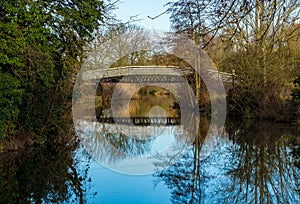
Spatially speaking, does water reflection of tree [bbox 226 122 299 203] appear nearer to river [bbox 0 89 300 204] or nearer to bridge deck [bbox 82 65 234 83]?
river [bbox 0 89 300 204]

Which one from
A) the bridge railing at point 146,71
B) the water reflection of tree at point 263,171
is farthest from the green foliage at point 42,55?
the bridge railing at point 146,71

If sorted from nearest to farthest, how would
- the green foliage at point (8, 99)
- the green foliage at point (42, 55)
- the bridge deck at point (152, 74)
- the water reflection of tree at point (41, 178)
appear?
the water reflection of tree at point (41, 178) < the green foliage at point (8, 99) < the green foliage at point (42, 55) < the bridge deck at point (152, 74)

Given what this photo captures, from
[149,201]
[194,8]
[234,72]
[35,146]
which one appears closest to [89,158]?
[35,146]

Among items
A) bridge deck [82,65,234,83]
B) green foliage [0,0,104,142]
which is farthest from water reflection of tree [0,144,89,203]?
bridge deck [82,65,234,83]

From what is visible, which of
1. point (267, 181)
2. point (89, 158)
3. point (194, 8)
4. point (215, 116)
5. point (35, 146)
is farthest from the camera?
point (215, 116)

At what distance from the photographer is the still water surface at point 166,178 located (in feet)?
16.2

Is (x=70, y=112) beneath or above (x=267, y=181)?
above

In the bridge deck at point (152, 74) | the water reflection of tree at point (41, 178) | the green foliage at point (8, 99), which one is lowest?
the water reflection of tree at point (41, 178)

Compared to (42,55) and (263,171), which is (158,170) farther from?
(42,55)

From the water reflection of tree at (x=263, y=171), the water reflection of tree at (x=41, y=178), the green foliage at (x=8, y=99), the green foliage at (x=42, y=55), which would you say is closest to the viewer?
the water reflection of tree at (x=263, y=171)

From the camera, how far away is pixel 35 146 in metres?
8.80

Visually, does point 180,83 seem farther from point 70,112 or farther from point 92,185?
point 92,185

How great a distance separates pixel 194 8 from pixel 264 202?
278 cm

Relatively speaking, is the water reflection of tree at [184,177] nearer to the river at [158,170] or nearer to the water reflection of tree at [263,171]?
the river at [158,170]
